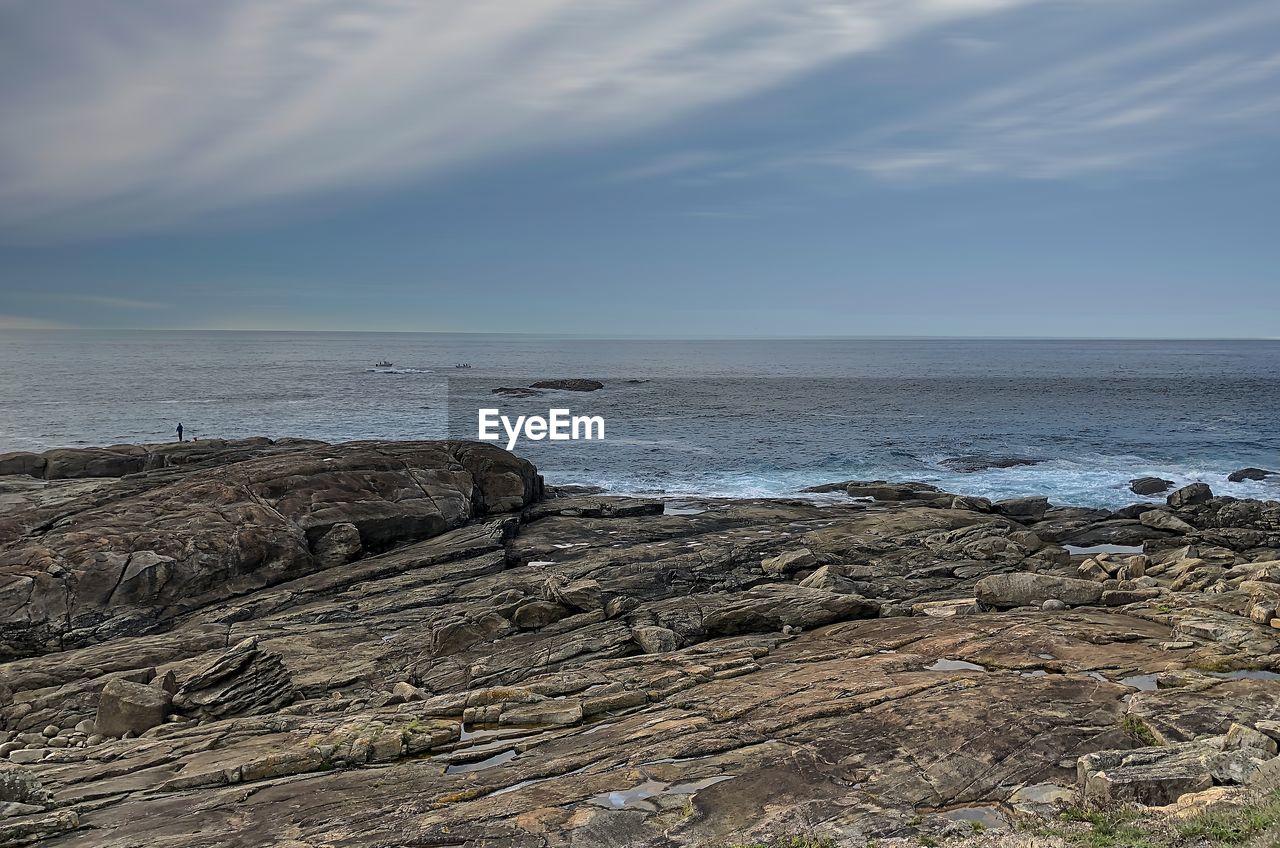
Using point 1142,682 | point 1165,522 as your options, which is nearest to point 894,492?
point 1165,522

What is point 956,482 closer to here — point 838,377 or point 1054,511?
point 1054,511

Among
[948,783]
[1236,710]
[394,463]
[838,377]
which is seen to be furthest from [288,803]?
[838,377]

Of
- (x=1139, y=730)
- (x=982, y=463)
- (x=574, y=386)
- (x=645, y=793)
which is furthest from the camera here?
(x=574, y=386)

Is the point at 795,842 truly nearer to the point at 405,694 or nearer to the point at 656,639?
the point at 656,639

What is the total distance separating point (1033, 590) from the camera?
2430cm

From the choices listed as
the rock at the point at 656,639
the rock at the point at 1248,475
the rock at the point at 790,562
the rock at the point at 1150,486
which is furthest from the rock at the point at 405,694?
the rock at the point at 1248,475

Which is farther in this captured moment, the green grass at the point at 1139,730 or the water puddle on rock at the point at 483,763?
the water puddle on rock at the point at 483,763

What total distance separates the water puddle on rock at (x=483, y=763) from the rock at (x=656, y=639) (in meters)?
6.88

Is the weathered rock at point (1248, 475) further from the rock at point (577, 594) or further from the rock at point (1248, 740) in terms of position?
the rock at point (1248, 740)

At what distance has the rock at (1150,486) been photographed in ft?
172

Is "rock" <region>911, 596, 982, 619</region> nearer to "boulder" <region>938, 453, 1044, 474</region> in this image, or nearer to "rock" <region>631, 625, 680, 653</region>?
"rock" <region>631, 625, 680, 653</region>

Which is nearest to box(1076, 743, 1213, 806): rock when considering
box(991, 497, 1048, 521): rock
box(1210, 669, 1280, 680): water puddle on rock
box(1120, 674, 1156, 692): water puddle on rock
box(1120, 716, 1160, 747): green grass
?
box(1120, 716, 1160, 747): green grass

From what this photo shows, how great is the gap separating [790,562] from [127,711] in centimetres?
2100

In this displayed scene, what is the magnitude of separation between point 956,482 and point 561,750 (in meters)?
48.8
